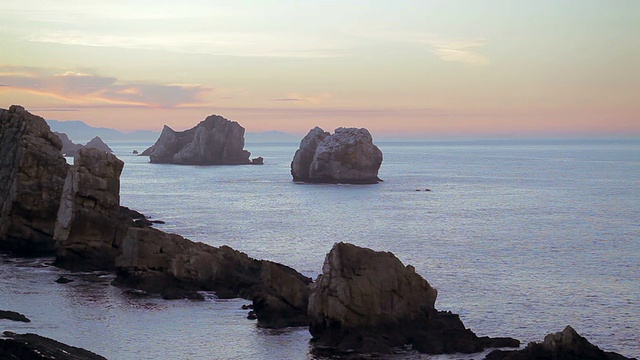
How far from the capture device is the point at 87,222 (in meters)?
55.9

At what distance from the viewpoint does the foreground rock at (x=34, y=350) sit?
29.3 m

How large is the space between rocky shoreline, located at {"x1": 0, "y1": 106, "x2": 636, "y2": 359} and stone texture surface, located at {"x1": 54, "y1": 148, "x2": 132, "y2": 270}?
0.07 metres

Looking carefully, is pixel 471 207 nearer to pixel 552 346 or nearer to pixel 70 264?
pixel 70 264

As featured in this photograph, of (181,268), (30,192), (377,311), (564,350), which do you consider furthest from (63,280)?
(564,350)

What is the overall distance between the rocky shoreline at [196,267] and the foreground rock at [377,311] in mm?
45

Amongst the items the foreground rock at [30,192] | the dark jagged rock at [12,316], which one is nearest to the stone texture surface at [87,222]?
the foreground rock at [30,192]

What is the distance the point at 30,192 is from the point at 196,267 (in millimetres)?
19043

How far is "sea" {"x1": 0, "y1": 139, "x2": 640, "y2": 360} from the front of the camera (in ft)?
127

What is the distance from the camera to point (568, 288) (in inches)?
2024

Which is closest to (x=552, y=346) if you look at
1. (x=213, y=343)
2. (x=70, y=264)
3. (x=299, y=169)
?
(x=213, y=343)

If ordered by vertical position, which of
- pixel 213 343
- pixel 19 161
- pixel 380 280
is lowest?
pixel 213 343

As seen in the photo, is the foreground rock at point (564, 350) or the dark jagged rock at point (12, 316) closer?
the foreground rock at point (564, 350)

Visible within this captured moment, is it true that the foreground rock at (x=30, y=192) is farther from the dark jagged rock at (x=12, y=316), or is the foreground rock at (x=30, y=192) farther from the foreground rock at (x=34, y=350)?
the foreground rock at (x=34, y=350)

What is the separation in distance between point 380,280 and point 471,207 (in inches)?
2998
